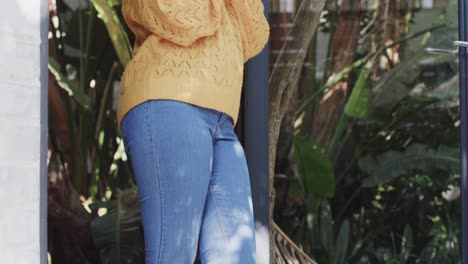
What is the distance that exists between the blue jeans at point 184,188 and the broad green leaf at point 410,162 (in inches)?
86.6

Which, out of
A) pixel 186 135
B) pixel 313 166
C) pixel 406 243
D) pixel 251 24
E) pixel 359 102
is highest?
pixel 251 24

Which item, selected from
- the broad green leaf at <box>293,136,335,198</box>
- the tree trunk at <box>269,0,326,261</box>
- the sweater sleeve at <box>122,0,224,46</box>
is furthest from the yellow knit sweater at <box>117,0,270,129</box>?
the broad green leaf at <box>293,136,335,198</box>

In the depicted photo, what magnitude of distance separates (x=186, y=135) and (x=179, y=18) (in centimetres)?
31

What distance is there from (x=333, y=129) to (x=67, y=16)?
1536mm

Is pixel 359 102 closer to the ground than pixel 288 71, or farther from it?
closer to the ground

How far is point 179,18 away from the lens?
2447 millimetres

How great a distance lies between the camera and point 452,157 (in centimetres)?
445

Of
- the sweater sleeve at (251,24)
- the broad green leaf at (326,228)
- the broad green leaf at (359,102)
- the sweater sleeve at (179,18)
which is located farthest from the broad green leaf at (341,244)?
the sweater sleeve at (179,18)

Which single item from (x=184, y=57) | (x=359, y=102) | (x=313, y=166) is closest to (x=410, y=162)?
(x=359, y=102)

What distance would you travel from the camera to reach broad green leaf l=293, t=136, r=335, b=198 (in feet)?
14.4

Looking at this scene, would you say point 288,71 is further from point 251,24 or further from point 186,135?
point 186,135

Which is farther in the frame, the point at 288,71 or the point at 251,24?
the point at 288,71
